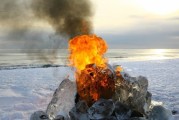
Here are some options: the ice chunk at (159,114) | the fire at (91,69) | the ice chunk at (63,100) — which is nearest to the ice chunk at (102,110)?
the fire at (91,69)

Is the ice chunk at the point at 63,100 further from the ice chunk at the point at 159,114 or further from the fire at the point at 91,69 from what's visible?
the ice chunk at the point at 159,114

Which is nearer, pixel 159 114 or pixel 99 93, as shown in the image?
pixel 159 114

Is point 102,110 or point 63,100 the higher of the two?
point 102,110

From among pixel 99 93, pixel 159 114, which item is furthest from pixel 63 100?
pixel 159 114

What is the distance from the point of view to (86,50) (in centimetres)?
1039

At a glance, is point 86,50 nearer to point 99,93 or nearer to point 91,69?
point 91,69

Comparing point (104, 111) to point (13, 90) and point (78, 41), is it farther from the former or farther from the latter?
point (13, 90)

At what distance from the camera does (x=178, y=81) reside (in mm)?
22453

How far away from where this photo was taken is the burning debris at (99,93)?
29.8 feet

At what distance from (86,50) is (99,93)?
1.63 m

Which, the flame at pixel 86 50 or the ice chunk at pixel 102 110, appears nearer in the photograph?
the ice chunk at pixel 102 110

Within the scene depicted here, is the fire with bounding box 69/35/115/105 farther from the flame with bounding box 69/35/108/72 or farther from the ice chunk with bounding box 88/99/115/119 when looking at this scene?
the ice chunk with bounding box 88/99/115/119

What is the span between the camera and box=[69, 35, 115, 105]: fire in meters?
9.83

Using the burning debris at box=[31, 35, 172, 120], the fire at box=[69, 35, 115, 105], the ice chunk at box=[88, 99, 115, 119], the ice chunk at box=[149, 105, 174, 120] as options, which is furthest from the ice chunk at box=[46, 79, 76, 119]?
the ice chunk at box=[149, 105, 174, 120]
